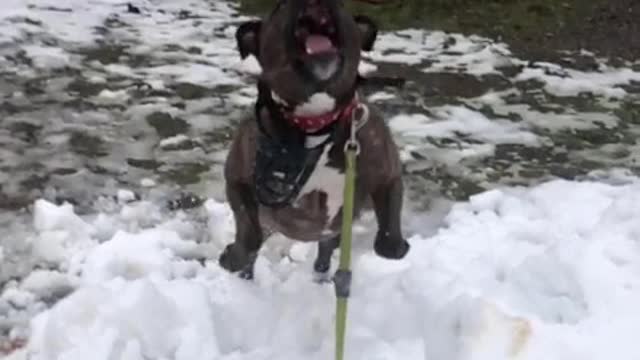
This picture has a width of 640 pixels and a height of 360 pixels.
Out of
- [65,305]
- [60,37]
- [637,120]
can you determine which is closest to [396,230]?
[65,305]

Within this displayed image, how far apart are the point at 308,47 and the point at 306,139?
0.42 metres

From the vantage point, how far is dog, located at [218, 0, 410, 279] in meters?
2.70

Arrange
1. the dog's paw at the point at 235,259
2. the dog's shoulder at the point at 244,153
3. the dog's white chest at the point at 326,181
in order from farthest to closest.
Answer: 1. the dog's paw at the point at 235,259
2. the dog's shoulder at the point at 244,153
3. the dog's white chest at the point at 326,181

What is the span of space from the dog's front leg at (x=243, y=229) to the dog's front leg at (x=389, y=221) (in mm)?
407

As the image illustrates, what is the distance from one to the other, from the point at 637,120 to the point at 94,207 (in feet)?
Answer: 10.4

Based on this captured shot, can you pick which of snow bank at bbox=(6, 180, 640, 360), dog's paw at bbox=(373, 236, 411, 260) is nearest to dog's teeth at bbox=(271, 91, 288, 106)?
dog's paw at bbox=(373, 236, 411, 260)

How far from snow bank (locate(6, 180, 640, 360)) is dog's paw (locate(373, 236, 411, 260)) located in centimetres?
27

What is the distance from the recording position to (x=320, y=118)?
116 inches

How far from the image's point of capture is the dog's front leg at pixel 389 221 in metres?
3.32

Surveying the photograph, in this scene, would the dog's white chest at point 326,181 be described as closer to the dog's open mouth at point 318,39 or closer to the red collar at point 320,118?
the red collar at point 320,118

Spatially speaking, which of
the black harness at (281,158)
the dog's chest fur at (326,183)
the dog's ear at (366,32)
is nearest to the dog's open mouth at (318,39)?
the dog's ear at (366,32)

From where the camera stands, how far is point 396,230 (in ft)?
11.0

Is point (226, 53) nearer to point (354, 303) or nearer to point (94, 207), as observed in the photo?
point (94, 207)

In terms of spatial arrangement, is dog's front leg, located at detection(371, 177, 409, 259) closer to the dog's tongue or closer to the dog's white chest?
the dog's white chest
